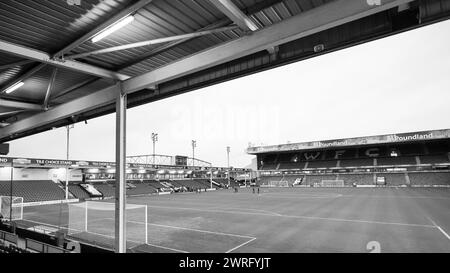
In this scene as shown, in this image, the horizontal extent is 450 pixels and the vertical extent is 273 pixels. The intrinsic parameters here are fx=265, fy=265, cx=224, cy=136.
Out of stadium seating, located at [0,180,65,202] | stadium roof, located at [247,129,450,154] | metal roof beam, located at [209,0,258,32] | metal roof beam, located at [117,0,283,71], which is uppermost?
stadium roof, located at [247,129,450,154]

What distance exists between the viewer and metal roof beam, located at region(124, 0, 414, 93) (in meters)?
4.45

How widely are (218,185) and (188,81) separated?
62757 millimetres

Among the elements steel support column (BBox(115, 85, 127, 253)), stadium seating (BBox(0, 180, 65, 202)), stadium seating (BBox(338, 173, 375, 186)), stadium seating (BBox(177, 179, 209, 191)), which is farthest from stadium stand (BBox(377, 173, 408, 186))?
steel support column (BBox(115, 85, 127, 253))

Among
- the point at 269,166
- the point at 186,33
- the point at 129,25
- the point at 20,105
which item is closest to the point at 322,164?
the point at 269,166

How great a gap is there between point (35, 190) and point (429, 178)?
68.6 m

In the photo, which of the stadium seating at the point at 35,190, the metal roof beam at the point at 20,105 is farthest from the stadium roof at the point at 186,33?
the stadium seating at the point at 35,190

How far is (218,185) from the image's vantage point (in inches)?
2721

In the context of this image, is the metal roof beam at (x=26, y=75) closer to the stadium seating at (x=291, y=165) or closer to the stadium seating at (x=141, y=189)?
the stadium seating at (x=141, y=189)

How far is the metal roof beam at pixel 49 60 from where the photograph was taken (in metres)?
6.33

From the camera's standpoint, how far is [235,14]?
5.09 metres

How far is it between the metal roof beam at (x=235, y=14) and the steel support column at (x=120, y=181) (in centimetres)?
486

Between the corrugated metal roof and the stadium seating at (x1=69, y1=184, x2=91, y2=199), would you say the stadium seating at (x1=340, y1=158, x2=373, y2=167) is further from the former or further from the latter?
the corrugated metal roof

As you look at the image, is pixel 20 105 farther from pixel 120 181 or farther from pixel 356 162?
pixel 356 162

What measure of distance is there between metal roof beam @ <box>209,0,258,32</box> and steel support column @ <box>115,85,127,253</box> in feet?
15.9
